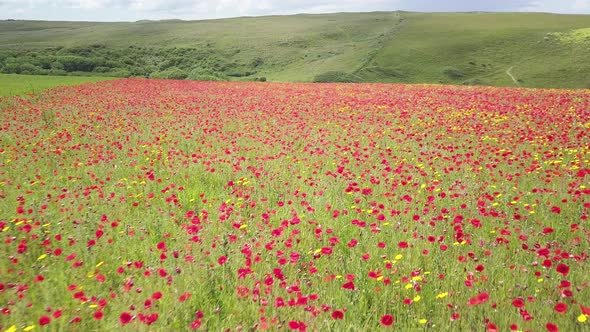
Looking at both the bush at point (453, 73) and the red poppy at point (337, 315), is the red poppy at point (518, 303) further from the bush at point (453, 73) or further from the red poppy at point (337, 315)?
the bush at point (453, 73)

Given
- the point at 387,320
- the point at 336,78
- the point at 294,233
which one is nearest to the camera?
the point at 387,320

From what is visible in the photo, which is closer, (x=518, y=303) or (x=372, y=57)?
(x=518, y=303)

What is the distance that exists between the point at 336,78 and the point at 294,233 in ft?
129

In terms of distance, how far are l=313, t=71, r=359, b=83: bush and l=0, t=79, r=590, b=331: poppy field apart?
30.5m

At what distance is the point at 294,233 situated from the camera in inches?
165

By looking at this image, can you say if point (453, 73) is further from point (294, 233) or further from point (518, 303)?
point (518, 303)

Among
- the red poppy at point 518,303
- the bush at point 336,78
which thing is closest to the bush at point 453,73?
the bush at point 336,78

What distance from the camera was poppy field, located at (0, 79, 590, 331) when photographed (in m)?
3.10

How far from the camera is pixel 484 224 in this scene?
16.0 feet

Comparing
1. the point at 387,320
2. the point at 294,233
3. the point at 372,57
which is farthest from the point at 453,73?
the point at 387,320

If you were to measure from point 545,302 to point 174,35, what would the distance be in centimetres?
9934

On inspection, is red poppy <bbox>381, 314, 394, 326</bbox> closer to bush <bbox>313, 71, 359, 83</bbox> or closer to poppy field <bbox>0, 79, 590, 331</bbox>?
poppy field <bbox>0, 79, 590, 331</bbox>

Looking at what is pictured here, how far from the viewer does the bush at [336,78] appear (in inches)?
1620

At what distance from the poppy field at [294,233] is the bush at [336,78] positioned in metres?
30.5
